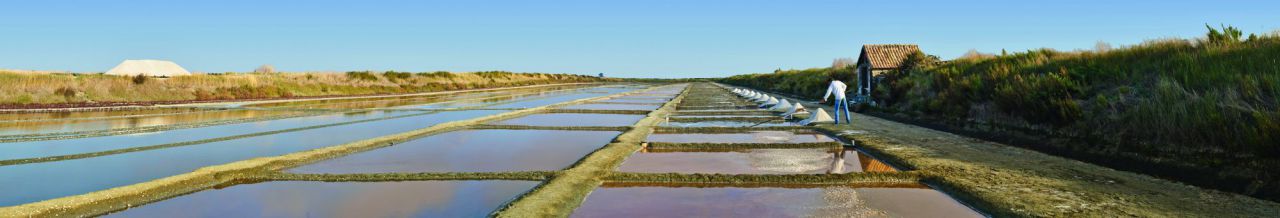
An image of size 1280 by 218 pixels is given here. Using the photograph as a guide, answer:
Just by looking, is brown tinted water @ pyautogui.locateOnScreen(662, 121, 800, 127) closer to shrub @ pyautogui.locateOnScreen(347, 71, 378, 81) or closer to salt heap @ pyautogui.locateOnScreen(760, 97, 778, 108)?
salt heap @ pyautogui.locateOnScreen(760, 97, 778, 108)

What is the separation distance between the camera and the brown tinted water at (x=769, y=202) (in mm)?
5113

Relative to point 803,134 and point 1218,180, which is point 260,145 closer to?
point 803,134

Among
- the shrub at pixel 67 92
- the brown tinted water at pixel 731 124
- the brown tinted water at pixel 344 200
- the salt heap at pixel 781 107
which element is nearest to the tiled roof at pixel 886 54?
the salt heap at pixel 781 107

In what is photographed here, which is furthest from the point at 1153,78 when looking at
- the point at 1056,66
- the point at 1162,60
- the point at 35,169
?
the point at 35,169

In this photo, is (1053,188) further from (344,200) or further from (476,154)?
(476,154)

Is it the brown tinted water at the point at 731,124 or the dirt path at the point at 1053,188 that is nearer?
the dirt path at the point at 1053,188

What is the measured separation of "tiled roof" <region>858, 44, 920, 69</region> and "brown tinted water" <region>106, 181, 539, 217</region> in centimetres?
2652

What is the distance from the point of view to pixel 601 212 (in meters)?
5.18

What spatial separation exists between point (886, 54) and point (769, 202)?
91.5ft

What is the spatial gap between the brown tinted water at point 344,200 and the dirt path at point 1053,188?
4.24 meters

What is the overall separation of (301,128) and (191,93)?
21.3 metres

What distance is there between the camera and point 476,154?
368 inches

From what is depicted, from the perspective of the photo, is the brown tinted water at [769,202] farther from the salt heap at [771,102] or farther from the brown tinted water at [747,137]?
the salt heap at [771,102]

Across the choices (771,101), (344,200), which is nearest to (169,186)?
(344,200)
